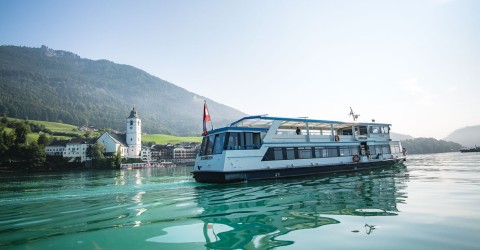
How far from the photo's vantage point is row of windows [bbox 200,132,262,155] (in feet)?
59.7

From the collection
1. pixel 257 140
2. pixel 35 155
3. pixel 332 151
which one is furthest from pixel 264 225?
pixel 35 155

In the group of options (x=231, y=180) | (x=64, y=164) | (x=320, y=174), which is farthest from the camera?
(x=64, y=164)

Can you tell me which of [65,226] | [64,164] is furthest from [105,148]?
[65,226]

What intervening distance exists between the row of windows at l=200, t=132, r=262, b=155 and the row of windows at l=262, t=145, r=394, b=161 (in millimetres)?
1375

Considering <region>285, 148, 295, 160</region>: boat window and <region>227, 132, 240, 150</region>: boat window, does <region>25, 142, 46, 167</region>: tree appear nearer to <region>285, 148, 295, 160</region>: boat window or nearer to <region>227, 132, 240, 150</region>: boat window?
<region>227, 132, 240, 150</region>: boat window

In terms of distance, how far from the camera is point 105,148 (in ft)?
346

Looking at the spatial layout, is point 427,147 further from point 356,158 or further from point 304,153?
point 304,153

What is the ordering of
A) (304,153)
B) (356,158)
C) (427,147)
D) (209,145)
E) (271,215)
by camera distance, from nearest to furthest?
(271,215)
(209,145)
(304,153)
(356,158)
(427,147)

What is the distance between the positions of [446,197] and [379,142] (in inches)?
875

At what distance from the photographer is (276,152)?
20453mm

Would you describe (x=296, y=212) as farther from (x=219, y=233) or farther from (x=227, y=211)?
(x=219, y=233)

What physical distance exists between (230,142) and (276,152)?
166 inches

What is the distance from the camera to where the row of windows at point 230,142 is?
18188 millimetres

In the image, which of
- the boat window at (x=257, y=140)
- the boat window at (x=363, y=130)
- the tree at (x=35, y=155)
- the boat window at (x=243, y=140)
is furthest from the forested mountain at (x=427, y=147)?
the tree at (x=35, y=155)
